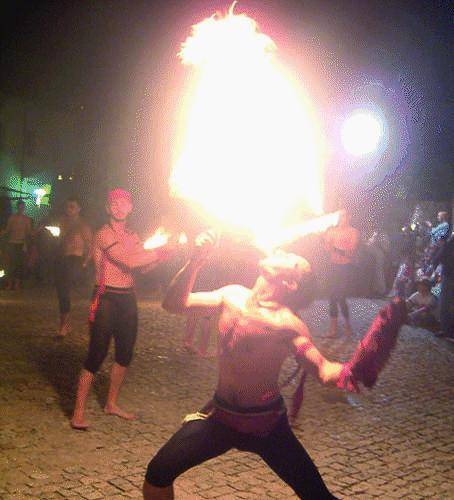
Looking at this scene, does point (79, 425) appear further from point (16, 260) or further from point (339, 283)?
point (16, 260)

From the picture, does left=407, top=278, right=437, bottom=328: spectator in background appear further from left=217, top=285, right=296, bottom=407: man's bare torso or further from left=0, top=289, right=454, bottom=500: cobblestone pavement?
left=217, top=285, right=296, bottom=407: man's bare torso

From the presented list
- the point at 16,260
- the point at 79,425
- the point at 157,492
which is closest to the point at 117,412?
the point at 79,425

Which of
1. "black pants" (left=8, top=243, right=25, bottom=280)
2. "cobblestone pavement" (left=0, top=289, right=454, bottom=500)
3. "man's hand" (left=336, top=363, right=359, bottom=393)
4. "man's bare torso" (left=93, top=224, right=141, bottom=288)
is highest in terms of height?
"man's bare torso" (left=93, top=224, right=141, bottom=288)

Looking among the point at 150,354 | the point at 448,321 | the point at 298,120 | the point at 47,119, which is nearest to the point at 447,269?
the point at 448,321

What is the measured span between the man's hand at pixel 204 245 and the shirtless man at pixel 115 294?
79.2 inches

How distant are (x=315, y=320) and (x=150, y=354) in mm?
4635

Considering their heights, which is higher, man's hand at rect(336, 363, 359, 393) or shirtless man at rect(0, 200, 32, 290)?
man's hand at rect(336, 363, 359, 393)

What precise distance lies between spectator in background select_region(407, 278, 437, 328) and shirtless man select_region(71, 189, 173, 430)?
7703 millimetres

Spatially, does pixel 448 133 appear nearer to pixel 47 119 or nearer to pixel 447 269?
pixel 447 269

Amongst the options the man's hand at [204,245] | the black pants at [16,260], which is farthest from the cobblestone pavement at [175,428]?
the black pants at [16,260]

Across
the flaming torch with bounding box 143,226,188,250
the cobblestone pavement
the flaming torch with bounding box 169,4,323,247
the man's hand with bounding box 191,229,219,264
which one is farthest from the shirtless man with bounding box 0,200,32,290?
the man's hand with bounding box 191,229,219,264

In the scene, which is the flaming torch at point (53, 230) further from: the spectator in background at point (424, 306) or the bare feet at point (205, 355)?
the spectator in background at point (424, 306)

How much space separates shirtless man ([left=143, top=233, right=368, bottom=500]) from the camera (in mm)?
3014

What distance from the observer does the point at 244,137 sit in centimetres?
391
